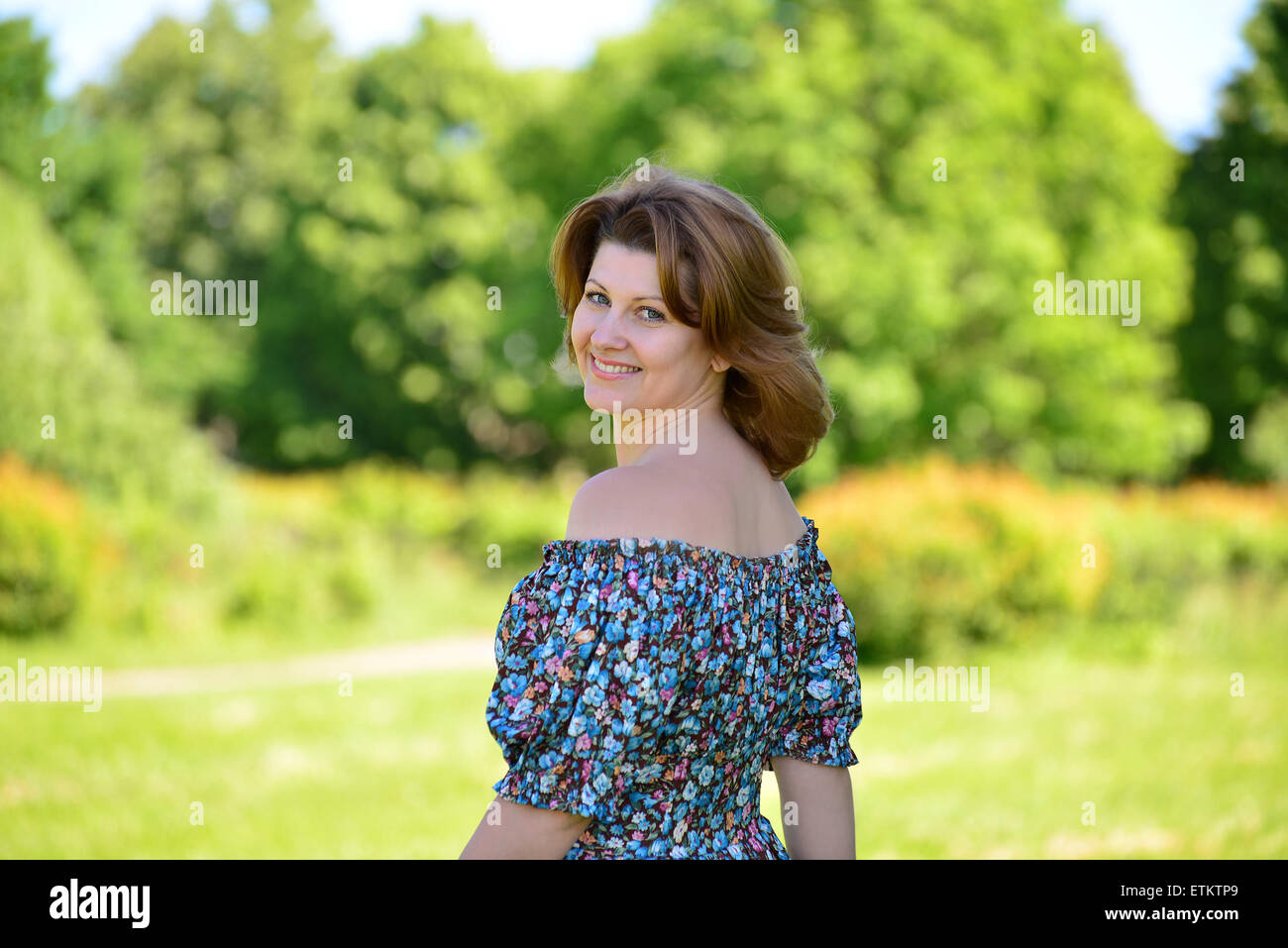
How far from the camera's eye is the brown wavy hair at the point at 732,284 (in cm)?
212

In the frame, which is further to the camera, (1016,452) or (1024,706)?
(1016,452)

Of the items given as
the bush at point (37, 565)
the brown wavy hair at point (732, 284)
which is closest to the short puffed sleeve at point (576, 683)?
the brown wavy hair at point (732, 284)

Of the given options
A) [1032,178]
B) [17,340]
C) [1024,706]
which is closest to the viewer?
[1024,706]

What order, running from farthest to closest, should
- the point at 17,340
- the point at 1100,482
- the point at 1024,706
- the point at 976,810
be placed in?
1. the point at 1100,482
2. the point at 17,340
3. the point at 1024,706
4. the point at 976,810

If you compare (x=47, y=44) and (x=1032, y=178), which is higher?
(x=47, y=44)

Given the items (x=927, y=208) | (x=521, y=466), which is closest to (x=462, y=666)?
(x=927, y=208)

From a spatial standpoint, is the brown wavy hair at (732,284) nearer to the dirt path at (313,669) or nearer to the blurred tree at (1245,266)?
the dirt path at (313,669)

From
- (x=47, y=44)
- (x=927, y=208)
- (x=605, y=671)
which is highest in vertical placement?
(x=47, y=44)

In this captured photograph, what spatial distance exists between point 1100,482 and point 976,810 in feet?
56.6

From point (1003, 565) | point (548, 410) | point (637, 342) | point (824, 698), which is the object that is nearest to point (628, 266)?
Answer: point (637, 342)

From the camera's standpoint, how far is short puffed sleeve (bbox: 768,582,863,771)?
7.67 feet

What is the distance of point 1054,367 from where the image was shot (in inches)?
768

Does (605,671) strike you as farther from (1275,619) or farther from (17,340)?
(17,340)

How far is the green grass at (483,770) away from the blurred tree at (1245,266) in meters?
15.3
